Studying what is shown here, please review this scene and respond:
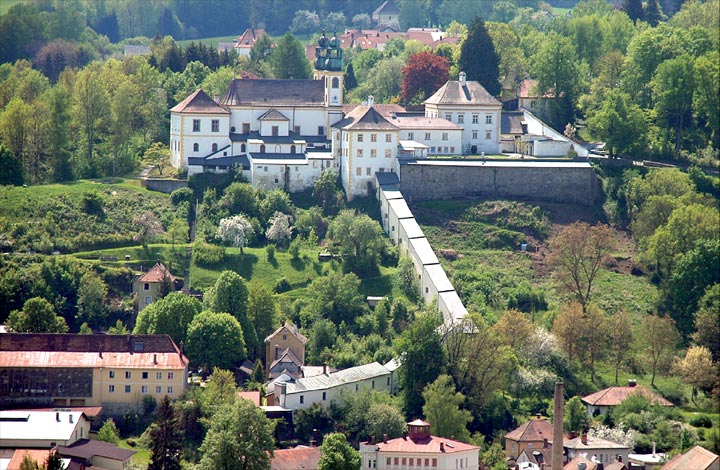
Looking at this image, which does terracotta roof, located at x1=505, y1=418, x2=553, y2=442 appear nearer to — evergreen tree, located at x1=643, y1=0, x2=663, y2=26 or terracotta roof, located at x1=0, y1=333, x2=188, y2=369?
terracotta roof, located at x1=0, y1=333, x2=188, y2=369

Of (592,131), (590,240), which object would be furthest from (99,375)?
(592,131)

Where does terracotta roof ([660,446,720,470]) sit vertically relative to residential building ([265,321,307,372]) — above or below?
below

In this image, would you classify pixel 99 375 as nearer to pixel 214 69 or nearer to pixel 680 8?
pixel 214 69

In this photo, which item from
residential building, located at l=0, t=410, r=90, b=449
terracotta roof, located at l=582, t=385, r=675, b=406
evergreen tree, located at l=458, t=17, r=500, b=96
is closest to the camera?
residential building, located at l=0, t=410, r=90, b=449

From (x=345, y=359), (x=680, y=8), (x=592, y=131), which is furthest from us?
(x=680, y=8)

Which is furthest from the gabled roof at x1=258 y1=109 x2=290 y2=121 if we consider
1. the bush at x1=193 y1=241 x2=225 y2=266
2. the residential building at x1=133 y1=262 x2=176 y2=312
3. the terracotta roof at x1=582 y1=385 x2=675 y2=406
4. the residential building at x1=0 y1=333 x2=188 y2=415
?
the terracotta roof at x1=582 y1=385 x2=675 y2=406

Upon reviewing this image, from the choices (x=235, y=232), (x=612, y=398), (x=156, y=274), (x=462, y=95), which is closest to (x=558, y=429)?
(x=612, y=398)
